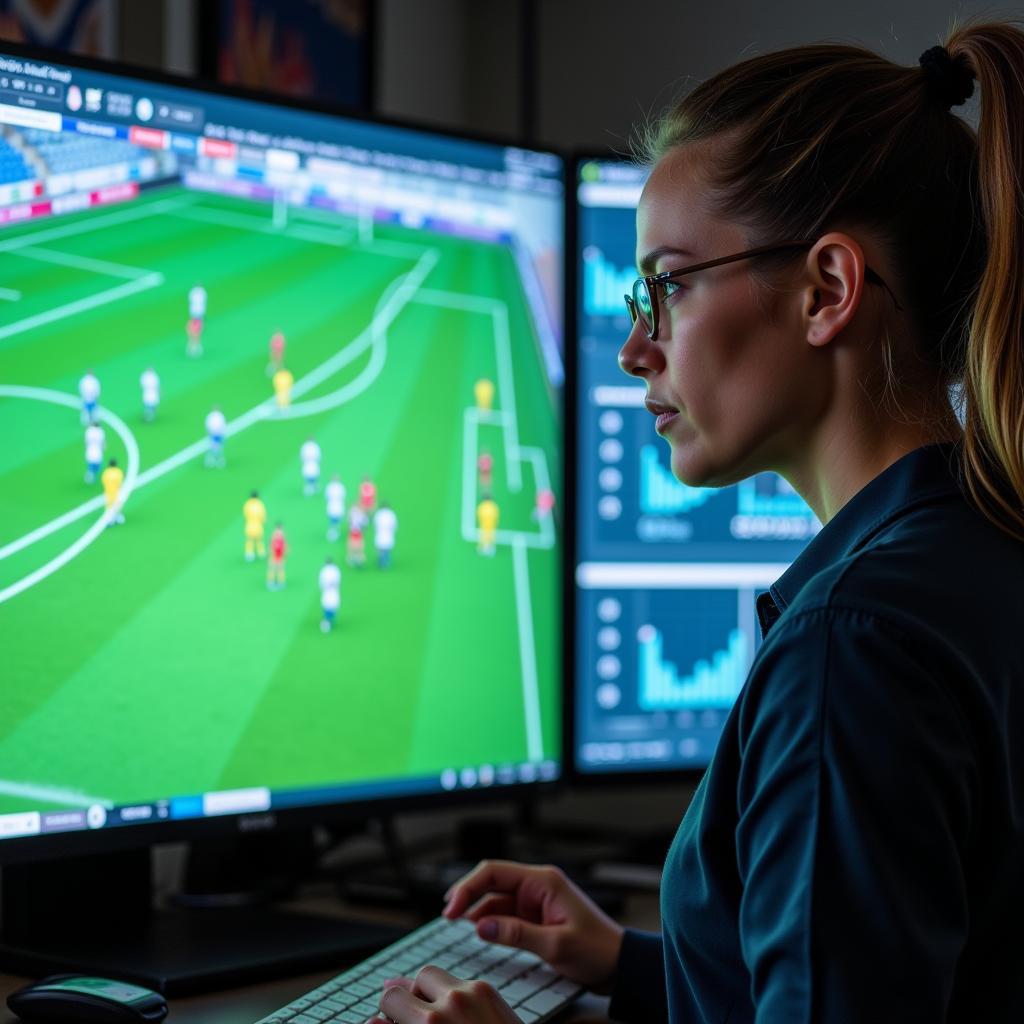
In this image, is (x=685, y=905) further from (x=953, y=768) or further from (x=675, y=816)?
(x=675, y=816)

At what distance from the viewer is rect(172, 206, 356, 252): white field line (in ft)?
4.26

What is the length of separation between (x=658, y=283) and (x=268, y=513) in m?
0.52

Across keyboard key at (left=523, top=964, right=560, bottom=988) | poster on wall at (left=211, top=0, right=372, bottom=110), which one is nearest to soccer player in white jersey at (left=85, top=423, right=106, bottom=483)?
keyboard key at (left=523, top=964, right=560, bottom=988)

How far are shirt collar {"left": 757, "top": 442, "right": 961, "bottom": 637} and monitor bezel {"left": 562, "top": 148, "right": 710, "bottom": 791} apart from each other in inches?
27.4

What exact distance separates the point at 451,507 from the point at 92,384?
16.8 inches

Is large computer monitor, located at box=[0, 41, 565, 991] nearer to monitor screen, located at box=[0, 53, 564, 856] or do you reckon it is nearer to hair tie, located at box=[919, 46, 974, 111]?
monitor screen, located at box=[0, 53, 564, 856]

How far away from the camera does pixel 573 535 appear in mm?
1604

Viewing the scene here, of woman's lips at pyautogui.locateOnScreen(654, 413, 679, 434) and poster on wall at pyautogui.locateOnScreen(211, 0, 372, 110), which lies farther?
poster on wall at pyautogui.locateOnScreen(211, 0, 372, 110)

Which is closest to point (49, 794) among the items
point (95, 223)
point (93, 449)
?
point (93, 449)

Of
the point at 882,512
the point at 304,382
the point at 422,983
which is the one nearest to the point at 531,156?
the point at 304,382

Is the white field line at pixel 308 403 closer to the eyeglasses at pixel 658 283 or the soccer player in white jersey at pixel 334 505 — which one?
the soccer player in white jersey at pixel 334 505

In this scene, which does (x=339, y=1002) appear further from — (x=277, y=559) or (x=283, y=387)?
(x=283, y=387)

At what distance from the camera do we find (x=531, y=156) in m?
1.58

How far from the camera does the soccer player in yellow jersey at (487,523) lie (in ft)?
4.94
